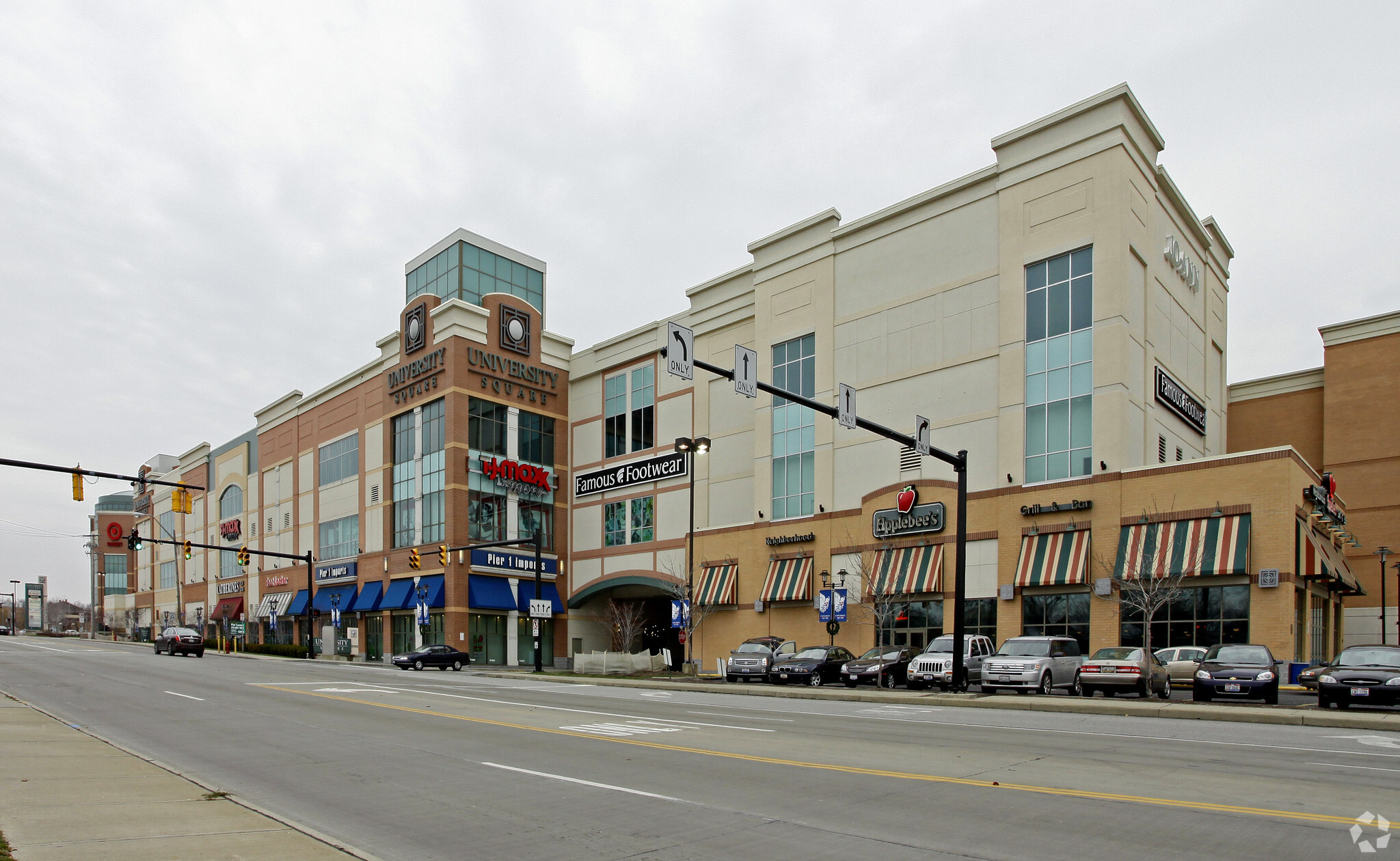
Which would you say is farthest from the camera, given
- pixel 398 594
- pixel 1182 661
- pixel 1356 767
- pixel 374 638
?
pixel 374 638

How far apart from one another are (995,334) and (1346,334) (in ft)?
80.3

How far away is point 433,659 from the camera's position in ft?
156

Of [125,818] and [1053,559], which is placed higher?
[1053,559]

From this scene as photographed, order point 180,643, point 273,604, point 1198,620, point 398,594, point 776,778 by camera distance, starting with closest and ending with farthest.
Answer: point 776,778, point 1198,620, point 180,643, point 398,594, point 273,604

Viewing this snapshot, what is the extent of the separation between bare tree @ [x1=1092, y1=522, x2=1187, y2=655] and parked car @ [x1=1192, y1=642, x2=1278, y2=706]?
230 inches

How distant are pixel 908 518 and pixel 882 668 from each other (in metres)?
10.9

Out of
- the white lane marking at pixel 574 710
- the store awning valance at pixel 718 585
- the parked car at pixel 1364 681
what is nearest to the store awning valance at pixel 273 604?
the store awning valance at pixel 718 585

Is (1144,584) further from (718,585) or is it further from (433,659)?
(433,659)

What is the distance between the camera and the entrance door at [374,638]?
60469 millimetres

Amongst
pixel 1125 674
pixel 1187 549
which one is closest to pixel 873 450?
pixel 1187 549

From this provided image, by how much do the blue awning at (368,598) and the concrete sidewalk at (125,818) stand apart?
48.3 m

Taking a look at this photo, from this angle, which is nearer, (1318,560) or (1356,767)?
(1356,767)

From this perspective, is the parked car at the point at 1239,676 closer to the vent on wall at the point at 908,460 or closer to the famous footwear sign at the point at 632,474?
the vent on wall at the point at 908,460

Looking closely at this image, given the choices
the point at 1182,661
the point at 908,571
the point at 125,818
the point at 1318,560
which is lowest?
the point at 1182,661
